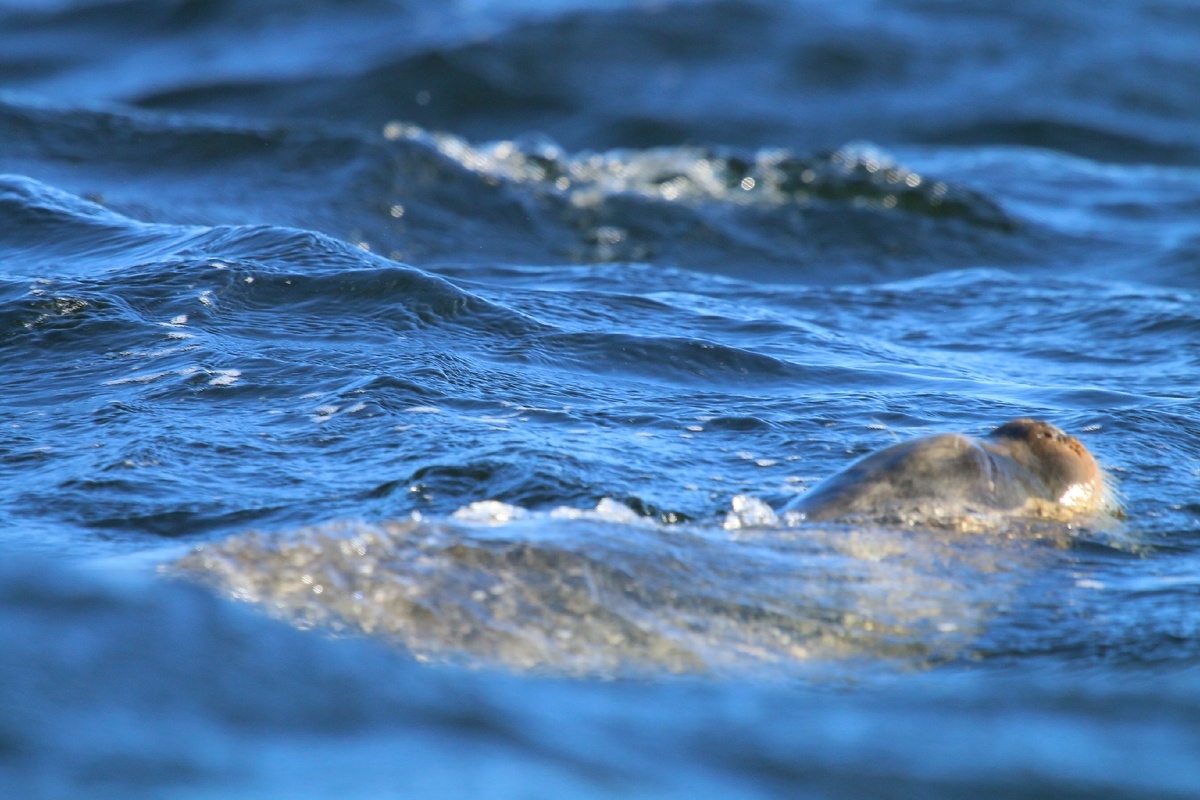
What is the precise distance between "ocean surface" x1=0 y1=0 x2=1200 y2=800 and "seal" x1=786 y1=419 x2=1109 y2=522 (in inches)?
3.9

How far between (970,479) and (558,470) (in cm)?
115

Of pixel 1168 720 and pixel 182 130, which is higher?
pixel 182 130

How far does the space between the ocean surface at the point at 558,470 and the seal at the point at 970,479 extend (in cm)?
10

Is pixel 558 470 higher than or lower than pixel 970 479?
lower

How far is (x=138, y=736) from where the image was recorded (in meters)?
2.67

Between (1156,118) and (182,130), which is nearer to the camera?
(182,130)

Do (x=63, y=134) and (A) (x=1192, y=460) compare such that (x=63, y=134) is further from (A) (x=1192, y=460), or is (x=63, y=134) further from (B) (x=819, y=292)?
(A) (x=1192, y=460)

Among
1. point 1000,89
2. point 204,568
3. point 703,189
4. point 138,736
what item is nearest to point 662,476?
point 204,568

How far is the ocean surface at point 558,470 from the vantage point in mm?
2791

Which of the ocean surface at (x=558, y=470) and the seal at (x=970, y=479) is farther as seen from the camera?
the seal at (x=970, y=479)

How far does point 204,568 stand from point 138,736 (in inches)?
22.6

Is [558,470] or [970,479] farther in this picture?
[558,470]

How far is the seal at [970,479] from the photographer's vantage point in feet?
12.3

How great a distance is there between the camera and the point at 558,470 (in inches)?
166
